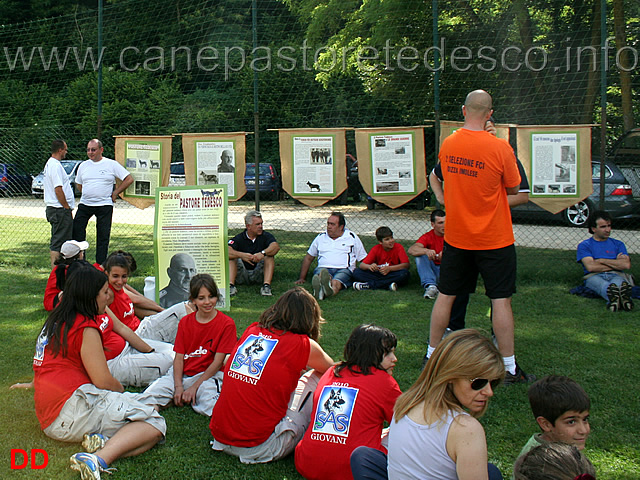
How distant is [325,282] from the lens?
7.51m

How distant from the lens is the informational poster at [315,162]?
329 inches

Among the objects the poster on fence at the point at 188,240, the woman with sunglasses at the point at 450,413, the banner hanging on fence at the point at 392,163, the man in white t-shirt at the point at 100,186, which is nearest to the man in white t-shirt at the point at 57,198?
the man in white t-shirt at the point at 100,186

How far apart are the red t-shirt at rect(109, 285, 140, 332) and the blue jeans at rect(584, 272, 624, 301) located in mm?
4871

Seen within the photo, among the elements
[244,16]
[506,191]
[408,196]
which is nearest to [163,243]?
[408,196]

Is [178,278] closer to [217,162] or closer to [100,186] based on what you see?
[217,162]

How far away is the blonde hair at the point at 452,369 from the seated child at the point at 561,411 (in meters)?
0.43

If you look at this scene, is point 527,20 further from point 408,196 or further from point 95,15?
point 95,15

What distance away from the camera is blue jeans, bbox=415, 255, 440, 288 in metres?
7.85

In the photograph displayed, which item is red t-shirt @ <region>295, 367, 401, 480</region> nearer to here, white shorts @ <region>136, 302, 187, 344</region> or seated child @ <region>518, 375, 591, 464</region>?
seated child @ <region>518, 375, 591, 464</region>

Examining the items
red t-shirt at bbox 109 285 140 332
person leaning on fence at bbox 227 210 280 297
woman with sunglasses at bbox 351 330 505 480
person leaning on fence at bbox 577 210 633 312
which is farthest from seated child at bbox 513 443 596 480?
person leaning on fence at bbox 227 210 280 297

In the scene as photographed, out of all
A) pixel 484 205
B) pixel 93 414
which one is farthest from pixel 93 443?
pixel 484 205

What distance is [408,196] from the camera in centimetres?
823

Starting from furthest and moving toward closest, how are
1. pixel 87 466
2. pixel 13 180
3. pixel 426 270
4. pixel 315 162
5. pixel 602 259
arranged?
pixel 13 180
pixel 315 162
pixel 426 270
pixel 602 259
pixel 87 466

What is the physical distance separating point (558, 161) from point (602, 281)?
1.63m
